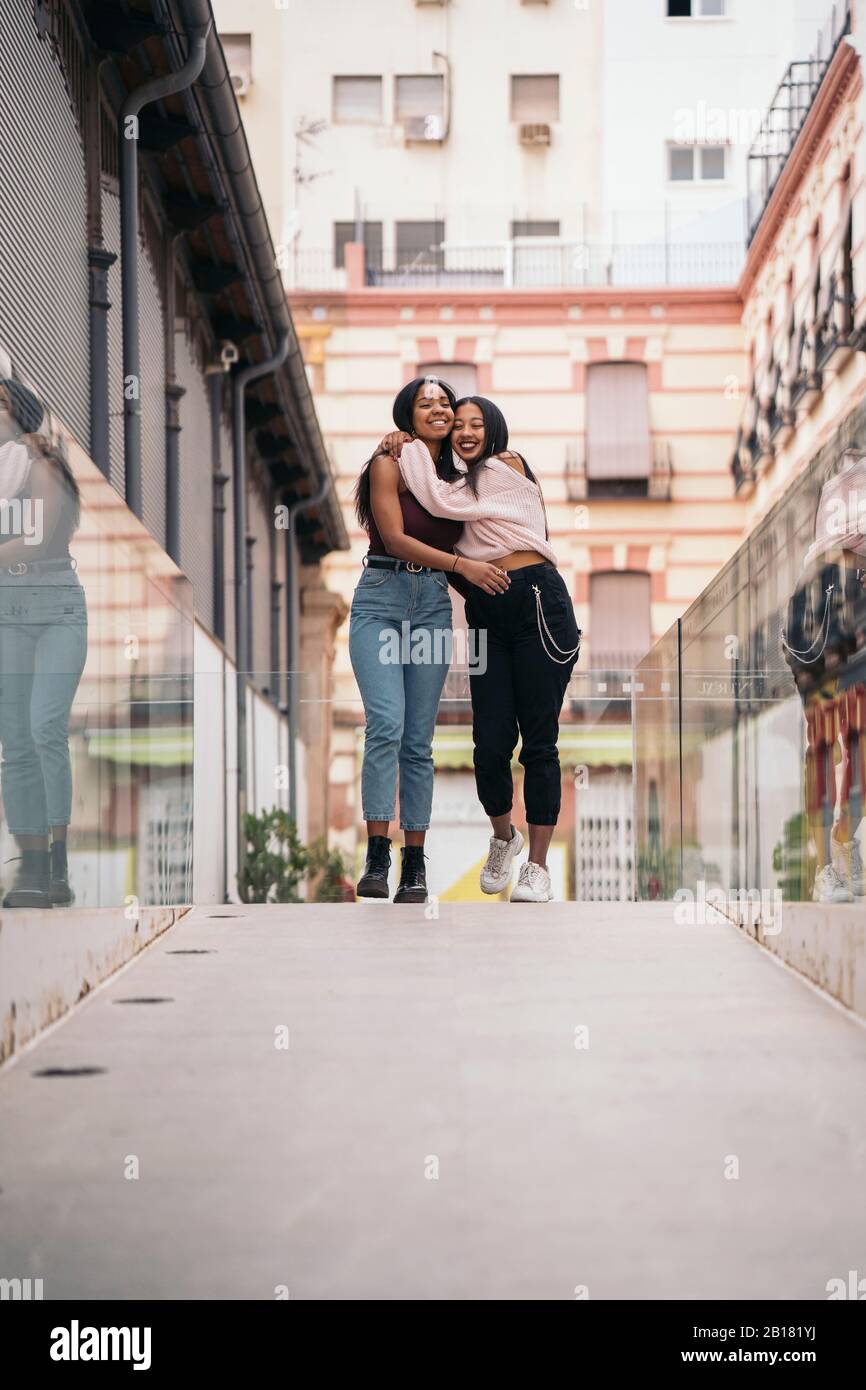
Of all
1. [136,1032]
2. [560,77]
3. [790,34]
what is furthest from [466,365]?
[136,1032]

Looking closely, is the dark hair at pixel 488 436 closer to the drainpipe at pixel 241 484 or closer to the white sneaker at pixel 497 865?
the white sneaker at pixel 497 865

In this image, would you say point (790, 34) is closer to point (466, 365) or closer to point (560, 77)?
point (560, 77)

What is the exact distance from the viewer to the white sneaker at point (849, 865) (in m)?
5.38

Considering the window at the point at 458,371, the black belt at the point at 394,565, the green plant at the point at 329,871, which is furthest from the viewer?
the window at the point at 458,371

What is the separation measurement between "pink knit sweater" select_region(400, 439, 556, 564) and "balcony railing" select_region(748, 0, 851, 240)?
1690 cm

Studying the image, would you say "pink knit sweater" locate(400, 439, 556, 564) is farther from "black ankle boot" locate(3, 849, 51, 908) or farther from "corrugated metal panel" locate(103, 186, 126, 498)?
"corrugated metal panel" locate(103, 186, 126, 498)

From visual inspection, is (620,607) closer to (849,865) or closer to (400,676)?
(400,676)

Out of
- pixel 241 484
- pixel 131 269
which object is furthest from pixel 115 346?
pixel 241 484

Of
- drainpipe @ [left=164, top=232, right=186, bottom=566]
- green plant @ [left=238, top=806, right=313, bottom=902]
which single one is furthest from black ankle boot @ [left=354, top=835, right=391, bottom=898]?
green plant @ [left=238, top=806, right=313, bottom=902]

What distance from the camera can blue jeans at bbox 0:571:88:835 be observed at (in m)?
4.73

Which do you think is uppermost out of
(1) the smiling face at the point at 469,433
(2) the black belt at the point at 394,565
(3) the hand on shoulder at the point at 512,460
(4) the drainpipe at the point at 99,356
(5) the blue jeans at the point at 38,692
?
(4) the drainpipe at the point at 99,356

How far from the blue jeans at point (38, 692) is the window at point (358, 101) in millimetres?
30883

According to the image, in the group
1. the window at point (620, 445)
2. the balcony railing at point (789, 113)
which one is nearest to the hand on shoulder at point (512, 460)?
the balcony railing at point (789, 113)

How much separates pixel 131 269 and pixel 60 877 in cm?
654
